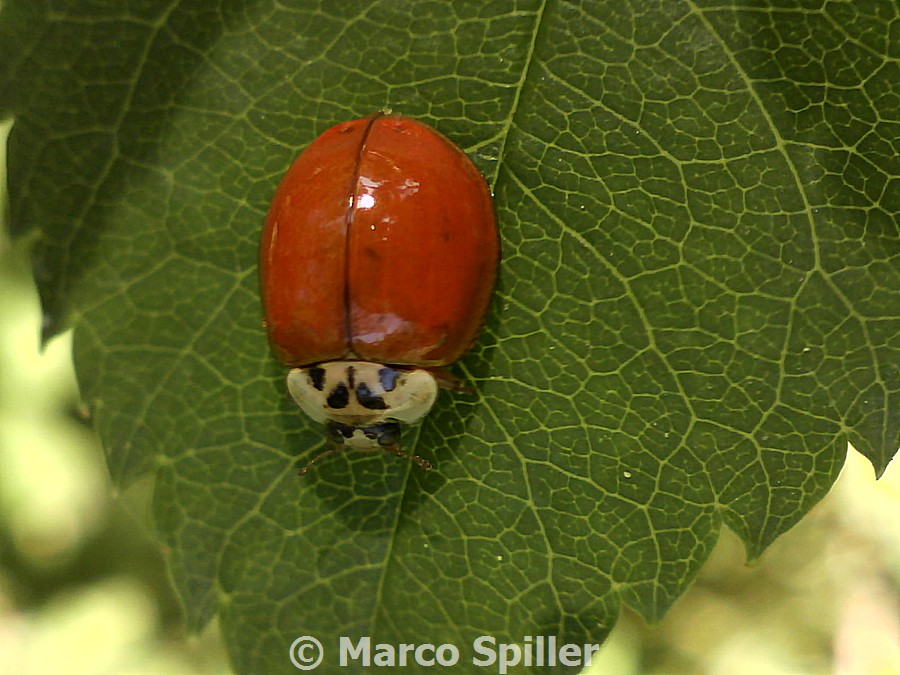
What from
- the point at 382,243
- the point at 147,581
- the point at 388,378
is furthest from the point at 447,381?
the point at 147,581

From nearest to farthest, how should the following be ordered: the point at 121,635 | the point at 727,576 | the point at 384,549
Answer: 1. the point at 384,549
2. the point at 727,576
3. the point at 121,635

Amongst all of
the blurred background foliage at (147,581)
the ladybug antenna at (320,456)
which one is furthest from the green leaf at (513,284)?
the blurred background foliage at (147,581)

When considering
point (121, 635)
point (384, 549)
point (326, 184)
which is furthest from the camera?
point (121, 635)

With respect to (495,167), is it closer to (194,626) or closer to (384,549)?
(384,549)

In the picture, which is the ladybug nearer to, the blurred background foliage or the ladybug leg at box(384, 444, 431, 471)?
the ladybug leg at box(384, 444, 431, 471)

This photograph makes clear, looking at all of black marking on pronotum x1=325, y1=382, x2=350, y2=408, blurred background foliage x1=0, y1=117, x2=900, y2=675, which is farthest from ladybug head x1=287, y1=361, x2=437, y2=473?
blurred background foliage x1=0, y1=117, x2=900, y2=675

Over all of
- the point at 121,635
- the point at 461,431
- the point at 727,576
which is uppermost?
the point at 461,431

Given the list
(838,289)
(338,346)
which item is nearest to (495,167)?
(338,346)
